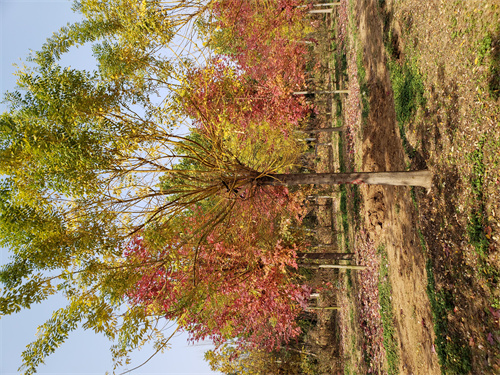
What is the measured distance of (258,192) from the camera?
748 centimetres

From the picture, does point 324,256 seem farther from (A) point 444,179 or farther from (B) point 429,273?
(A) point 444,179

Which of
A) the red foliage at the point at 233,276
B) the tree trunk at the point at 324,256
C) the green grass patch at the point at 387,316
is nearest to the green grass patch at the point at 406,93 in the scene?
the green grass patch at the point at 387,316

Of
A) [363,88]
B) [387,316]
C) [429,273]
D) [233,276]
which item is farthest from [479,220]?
[363,88]

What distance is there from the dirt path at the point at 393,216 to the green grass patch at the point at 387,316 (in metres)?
0.22

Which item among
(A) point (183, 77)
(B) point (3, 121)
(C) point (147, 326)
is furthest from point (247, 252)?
(B) point (3, 121)

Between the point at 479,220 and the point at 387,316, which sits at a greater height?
the point at 479,220

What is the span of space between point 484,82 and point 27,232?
7.47 meters

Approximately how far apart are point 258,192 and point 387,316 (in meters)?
4.83

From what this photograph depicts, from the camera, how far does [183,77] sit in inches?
268

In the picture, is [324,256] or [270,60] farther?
[270,60]

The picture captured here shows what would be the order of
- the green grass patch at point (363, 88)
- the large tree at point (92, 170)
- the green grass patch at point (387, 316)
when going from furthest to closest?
the green grass patch at point (363, 88), the green grass patch at point (387, 316), the large tree at point (92, 170)

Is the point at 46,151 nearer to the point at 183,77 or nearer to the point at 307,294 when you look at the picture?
the point at 183,77

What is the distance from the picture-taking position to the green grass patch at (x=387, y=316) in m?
7.80

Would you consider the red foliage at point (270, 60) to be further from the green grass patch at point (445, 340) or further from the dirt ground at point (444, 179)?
the green grass patch at point (445, 340)
